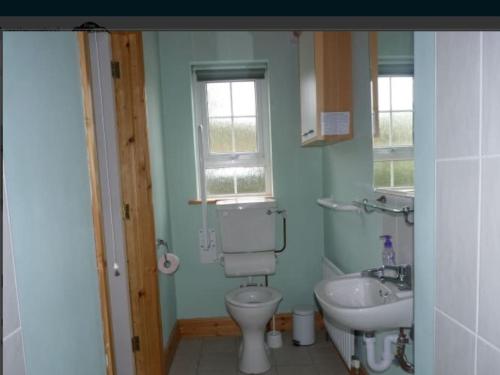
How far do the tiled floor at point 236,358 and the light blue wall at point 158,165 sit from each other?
0.20m

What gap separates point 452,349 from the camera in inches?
21.0

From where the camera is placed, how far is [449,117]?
1.69 ft

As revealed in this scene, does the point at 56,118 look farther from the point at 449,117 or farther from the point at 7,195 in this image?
the point at 449,117

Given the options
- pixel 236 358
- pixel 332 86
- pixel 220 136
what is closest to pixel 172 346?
pixel 236 358

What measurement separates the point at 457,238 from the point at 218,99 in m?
2.24

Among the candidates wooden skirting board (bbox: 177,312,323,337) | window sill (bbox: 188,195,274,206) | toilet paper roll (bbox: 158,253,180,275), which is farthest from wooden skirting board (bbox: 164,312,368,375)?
window sill (bbox: 188,195,274,206)

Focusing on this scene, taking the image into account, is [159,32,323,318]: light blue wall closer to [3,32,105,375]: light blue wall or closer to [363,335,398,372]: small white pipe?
[363,335,398,372]: small white pipe

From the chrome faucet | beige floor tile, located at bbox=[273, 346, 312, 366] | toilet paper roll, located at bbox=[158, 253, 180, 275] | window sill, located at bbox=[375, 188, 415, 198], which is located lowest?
beige floor tile, located at bbox=[273, 346, 312, 366]

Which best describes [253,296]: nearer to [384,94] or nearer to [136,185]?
[136,185]

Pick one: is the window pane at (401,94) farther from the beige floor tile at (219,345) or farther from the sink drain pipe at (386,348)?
the beige floor tile at (219,345)

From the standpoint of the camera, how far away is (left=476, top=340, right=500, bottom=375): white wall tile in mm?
442

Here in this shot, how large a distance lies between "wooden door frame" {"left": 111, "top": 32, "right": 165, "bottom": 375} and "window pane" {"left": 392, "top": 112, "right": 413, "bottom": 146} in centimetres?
115

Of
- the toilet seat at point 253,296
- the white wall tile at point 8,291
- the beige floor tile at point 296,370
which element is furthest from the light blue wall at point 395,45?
the beige floor tile at point 296,370

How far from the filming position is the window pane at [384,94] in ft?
4.40
